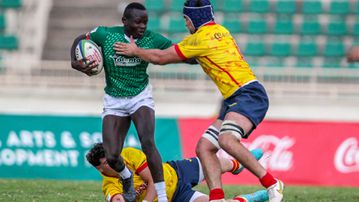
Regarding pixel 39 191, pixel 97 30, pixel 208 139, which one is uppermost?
pixel 97 30

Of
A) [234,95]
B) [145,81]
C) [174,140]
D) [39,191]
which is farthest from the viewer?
[174,140]

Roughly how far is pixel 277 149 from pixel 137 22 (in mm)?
7643

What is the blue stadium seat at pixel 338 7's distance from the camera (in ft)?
84.3

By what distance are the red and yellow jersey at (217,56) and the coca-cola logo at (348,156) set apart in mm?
7834

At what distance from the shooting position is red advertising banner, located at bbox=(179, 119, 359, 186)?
16.0 m

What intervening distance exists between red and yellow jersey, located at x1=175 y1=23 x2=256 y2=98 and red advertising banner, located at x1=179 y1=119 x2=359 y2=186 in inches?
295

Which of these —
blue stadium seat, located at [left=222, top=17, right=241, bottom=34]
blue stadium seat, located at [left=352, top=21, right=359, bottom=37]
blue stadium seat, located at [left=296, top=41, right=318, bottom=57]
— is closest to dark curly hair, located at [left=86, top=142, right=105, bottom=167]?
blue stadium seat, located at [left=222, top=17, right=241, bottom=34]

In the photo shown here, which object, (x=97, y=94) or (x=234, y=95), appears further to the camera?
(x=97, y=94)

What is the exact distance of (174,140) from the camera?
16594mm

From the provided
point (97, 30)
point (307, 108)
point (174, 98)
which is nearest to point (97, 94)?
point (174, 98)

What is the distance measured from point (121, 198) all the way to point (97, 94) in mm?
12915

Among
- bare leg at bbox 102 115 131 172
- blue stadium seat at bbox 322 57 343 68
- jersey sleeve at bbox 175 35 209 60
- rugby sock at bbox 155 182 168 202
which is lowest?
blue stadium seat at bbox 322 57 343 68

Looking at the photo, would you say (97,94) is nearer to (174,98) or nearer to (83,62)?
(174,98)

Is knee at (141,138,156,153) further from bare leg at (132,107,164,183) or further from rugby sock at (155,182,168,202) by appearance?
rugby sock at (155,182,168,202)
